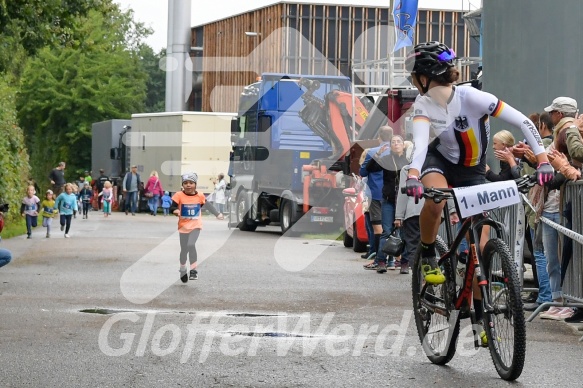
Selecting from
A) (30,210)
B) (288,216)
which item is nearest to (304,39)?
(288,216)

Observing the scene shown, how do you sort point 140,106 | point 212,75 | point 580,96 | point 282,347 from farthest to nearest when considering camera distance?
point 212,75 → point 140,106 → point 580,96 → point 282,347

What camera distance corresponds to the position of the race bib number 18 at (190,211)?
15352 millimetres

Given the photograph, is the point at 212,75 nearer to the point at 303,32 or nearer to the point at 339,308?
the point at 303,32

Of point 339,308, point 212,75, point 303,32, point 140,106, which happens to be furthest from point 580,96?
point 212,75

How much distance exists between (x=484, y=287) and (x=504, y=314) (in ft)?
0.94

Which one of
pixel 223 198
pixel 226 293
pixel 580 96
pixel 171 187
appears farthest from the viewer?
pixel 171 187

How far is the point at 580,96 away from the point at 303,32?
54028mm

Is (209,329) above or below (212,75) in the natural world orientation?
below

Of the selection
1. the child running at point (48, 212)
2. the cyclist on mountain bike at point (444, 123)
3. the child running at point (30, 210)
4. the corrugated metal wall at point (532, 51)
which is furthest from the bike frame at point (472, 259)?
the child running at point (48, 212)

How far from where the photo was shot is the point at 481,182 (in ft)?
26.0

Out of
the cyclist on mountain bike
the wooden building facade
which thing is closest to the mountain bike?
the cyclist on mountain bike

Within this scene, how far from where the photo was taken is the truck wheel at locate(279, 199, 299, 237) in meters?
27.0

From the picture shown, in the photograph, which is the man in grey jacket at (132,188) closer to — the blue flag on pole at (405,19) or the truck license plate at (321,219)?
the truck license plate at (321,219)

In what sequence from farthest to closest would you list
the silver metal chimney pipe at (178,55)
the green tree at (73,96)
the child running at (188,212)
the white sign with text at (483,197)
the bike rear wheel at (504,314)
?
1. the silver metal chimney pipe at (178,55)
2. the green tree at (73,96)
3. the child running at (188,212)
4. the white sign with text at (483,197)
5. the bike rear wheel at (504,314)
